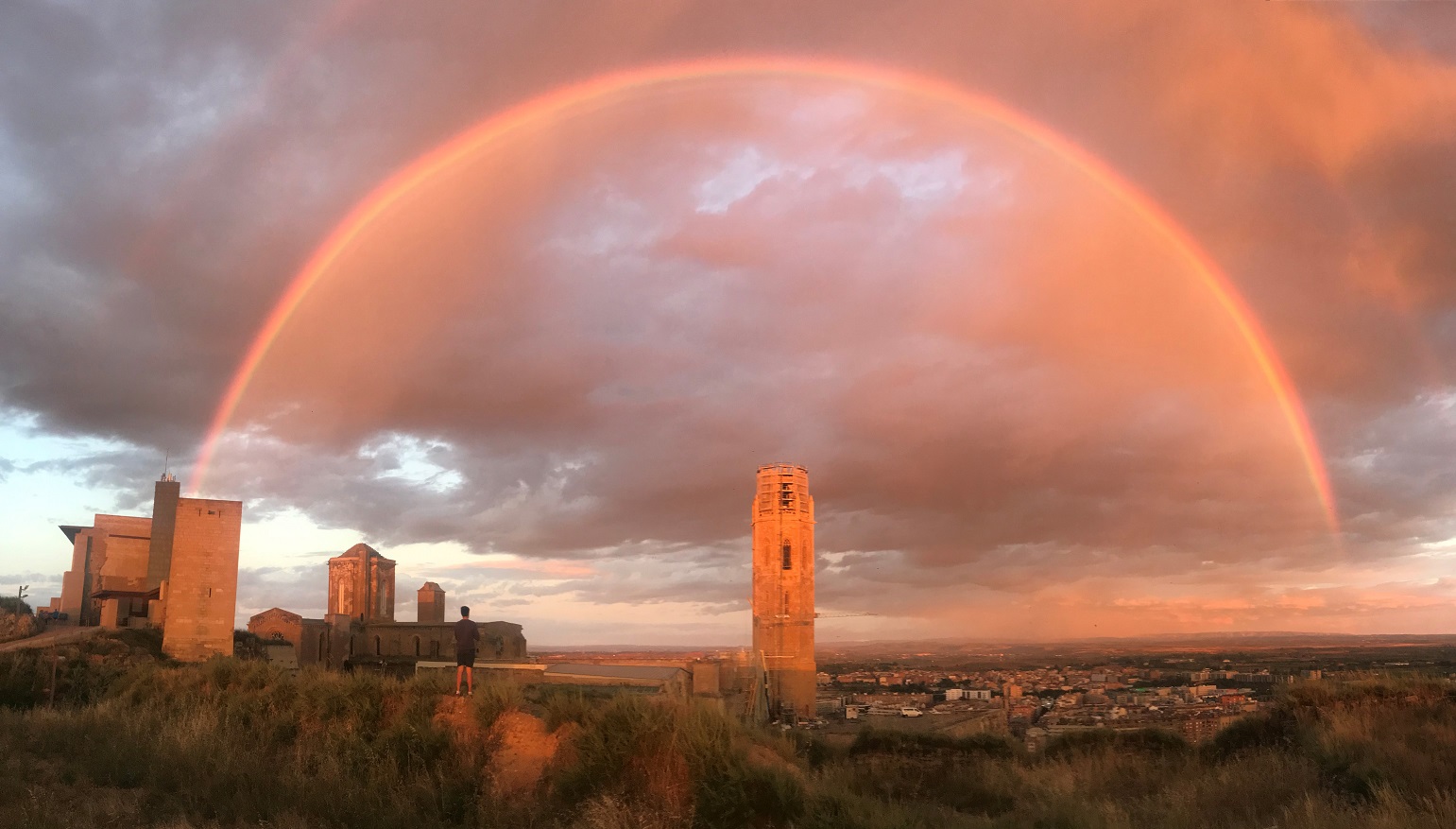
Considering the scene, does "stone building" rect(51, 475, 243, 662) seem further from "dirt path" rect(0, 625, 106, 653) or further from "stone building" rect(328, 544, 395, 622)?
"stone building" rect(328, 544, 395, 622)

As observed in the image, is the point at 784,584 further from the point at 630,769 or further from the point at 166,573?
the point at 630,769

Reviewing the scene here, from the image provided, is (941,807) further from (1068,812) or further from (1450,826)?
(1450,826)

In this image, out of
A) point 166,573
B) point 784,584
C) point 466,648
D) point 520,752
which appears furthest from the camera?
point 784,584

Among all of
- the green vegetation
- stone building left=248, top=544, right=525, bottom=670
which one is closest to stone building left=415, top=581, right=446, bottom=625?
stone building left=248, top=544, right=525, bottom=670

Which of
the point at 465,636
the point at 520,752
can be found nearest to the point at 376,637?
the point at 465,636

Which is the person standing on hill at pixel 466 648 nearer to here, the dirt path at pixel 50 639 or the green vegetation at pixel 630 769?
the green vegetation at pixel 630 769

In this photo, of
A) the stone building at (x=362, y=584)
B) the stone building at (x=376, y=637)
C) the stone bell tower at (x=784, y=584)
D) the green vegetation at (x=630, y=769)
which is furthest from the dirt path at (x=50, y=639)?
the stone bell tower at (x=784, y=584)
